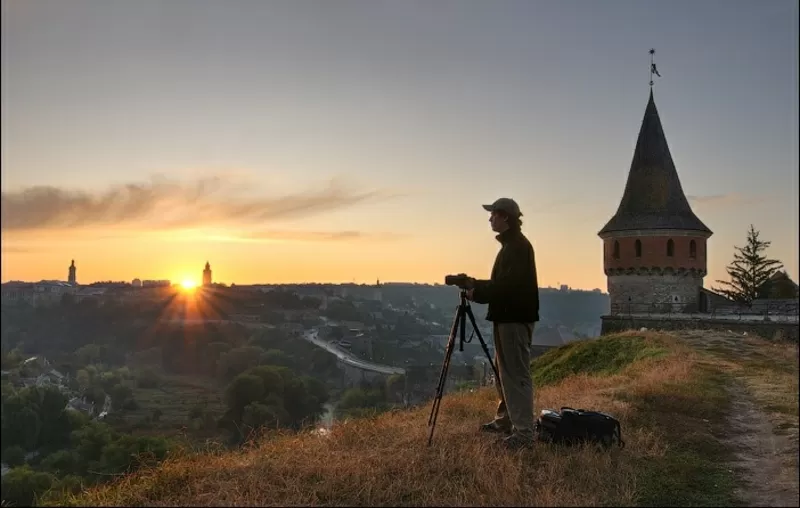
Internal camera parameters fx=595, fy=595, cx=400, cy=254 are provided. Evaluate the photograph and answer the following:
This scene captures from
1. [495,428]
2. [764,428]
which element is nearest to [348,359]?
[495,428]

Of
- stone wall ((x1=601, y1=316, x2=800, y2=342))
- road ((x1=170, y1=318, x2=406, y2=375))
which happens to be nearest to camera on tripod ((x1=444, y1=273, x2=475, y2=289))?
stone wall ((x1=601, y1=316, x2=800, y2=342))

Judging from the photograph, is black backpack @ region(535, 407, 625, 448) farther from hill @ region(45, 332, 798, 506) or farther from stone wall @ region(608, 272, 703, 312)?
stone wall @ region(608, 272, 703, 312)

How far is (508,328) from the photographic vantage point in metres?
6.07

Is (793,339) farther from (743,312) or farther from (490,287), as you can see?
(490,287)

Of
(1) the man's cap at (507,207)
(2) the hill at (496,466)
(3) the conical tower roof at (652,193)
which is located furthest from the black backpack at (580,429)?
(3) the conical tower roof at (652,193)

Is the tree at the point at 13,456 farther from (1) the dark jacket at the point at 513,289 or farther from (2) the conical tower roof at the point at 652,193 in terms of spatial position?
(1) the dark jacket at the point at 513,289

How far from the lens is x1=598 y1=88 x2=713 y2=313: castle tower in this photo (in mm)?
27312

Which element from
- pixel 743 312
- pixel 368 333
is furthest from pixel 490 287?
pixel 368 333

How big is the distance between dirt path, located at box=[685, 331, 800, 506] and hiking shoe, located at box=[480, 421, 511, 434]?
7.14 ft

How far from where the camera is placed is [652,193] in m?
28.7

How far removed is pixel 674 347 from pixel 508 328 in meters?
11.7

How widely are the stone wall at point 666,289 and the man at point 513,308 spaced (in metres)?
23.5

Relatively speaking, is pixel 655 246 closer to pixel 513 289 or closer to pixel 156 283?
pixel 513 289

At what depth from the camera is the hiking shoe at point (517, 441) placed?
231 inches
